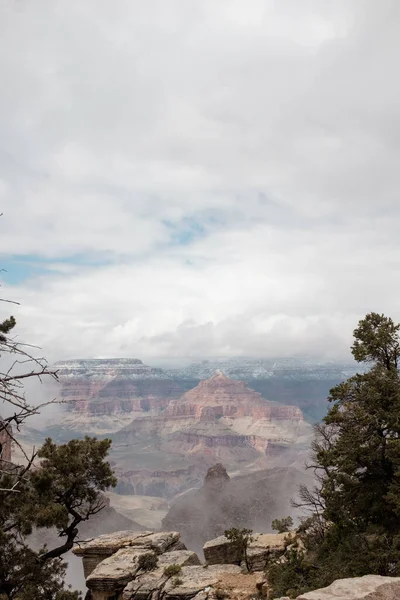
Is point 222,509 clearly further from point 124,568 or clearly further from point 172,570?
point 172,570

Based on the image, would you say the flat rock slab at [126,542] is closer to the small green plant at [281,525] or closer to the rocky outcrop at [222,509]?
the small green plant at [281,525]

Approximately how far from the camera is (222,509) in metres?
178

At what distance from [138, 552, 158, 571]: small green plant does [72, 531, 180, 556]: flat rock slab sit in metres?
5.19

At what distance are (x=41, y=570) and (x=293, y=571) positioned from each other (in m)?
12.4

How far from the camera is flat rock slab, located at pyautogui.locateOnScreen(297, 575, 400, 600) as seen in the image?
8086 millimetres

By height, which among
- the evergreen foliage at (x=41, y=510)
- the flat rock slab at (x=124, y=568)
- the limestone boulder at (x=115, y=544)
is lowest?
the limestone boulder at (x=115, y=544)

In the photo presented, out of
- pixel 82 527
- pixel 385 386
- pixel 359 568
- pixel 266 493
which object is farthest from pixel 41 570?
pixel 266 493

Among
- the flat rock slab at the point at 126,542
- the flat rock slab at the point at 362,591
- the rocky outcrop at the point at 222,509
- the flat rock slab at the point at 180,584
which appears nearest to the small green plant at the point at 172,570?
the flat rock slab at the point at 180,584

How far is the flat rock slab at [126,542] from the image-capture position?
37503 mm

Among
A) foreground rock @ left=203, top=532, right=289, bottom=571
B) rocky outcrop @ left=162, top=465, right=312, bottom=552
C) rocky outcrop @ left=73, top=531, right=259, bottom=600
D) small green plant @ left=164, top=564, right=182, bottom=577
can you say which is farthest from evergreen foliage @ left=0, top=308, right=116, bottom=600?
rocky outcrop @ left=162, top=465, right=312, bottom=552

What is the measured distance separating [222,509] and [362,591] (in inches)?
7498

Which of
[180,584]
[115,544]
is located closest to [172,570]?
[180,584]

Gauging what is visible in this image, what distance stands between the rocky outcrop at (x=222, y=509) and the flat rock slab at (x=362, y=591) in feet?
542

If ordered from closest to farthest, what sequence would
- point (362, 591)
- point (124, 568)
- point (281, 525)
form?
point (362, 591), point (124, 568), point (281, 525)
